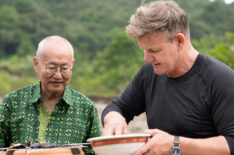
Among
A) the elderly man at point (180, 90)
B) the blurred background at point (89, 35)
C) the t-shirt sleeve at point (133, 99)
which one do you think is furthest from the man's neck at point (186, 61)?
the blurred background at point (89, 35)

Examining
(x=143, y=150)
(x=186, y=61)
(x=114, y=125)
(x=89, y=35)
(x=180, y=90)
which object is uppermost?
(x=89, y=35)

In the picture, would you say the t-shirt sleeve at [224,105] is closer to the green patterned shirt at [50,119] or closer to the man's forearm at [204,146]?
the man's forearm at [204,146]

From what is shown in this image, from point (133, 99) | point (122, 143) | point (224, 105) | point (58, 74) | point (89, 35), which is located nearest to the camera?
point (122, 143)

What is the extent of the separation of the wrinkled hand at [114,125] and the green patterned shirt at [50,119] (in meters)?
0.62

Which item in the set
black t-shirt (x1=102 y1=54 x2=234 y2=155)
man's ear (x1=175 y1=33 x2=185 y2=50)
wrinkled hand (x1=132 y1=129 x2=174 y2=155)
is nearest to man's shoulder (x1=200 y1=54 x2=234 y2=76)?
black t-shirt (x1=102 y1=54 x2=234 y2=155)

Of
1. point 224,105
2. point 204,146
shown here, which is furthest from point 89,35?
point 204,146

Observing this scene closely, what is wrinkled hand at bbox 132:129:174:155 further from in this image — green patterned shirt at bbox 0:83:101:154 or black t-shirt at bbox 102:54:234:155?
green patterned shirt at bbox 0:83:101:154

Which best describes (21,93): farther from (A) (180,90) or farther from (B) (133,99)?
(A) (180,90)

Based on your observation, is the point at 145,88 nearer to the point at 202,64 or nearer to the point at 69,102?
the point at 202,64

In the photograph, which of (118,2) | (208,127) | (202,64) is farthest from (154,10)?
(118,2)

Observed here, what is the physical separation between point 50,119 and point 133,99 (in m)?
0.73

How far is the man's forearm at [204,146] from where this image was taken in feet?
7.50

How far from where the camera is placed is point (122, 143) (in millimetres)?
2236

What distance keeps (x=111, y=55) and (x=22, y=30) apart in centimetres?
1848
